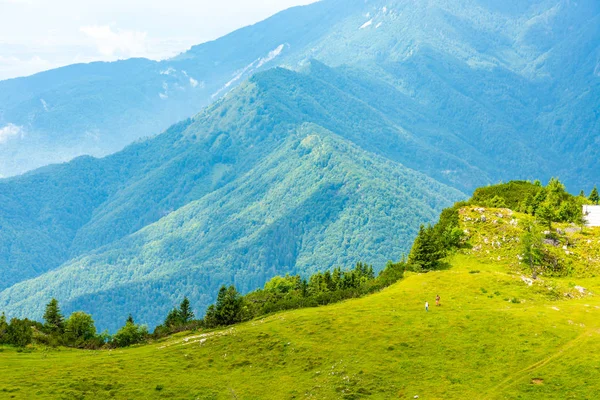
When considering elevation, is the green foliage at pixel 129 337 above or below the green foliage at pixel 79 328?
below

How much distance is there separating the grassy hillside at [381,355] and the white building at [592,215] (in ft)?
96.4

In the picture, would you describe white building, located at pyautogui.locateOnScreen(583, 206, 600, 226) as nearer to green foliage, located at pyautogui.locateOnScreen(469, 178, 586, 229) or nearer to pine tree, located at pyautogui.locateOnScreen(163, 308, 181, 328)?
green foliage, located at pyautogui.locateOnScreen(469, 178, 586, 229)

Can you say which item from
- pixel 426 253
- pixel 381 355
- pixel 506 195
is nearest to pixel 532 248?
pixel 426 253

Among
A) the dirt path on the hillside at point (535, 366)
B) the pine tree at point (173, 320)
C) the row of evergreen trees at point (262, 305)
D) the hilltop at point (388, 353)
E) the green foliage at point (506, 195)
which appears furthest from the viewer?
the green foliage at point (506, 195)

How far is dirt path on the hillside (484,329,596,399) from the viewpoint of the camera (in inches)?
2881

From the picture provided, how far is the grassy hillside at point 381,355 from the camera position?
3002 inches

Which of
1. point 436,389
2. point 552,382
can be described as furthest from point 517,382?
point 436,389

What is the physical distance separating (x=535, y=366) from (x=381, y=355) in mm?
19130

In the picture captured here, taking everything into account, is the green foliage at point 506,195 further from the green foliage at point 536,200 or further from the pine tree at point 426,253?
the pine tree at point 426,253

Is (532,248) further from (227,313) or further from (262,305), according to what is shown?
(227,313)

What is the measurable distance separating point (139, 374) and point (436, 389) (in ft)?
129

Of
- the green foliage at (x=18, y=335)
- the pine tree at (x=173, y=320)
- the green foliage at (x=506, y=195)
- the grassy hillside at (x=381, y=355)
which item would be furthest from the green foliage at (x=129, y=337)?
the green foliage at (x=506, y=195)

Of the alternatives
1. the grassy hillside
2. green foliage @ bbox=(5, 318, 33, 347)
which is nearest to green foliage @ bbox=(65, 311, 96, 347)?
green foliage @ bbox=(5, 318, 33, 347)

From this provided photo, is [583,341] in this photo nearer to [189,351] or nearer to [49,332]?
[189,351]
